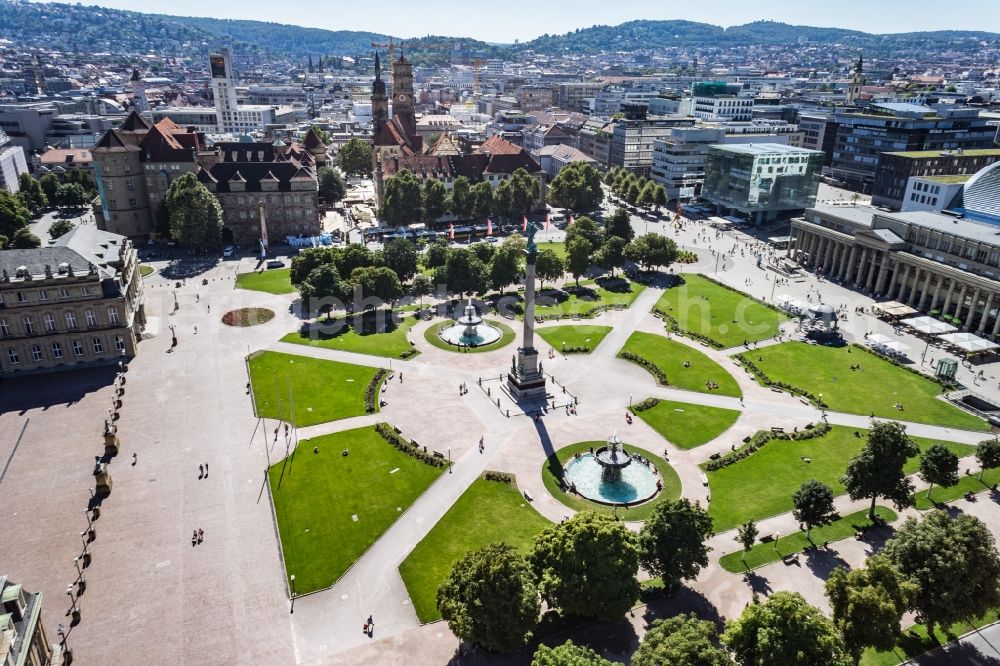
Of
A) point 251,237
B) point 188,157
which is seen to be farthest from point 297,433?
point 188,157

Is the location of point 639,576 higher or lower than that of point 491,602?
lower

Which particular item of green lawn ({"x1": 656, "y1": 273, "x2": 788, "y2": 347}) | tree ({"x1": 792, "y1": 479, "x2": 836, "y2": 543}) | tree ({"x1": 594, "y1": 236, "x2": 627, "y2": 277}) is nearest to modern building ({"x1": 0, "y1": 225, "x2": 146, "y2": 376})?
tree ({"x1": 594, "y1": 236, "x2": 627, "y2": 277})

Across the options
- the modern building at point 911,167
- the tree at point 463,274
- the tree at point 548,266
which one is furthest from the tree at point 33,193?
the modern building at point 911,167

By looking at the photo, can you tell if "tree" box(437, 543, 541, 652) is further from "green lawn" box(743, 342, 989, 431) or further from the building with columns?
the building with columns

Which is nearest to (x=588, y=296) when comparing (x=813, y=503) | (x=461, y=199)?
(x=461, y=199)

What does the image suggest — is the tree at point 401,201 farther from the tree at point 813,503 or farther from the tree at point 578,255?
the tree at point 813,503

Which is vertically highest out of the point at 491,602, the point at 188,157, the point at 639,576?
the point at 188,157

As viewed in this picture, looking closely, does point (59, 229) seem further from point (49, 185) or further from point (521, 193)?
point (521, 193)

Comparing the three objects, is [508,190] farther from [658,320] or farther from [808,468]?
[808,468]
